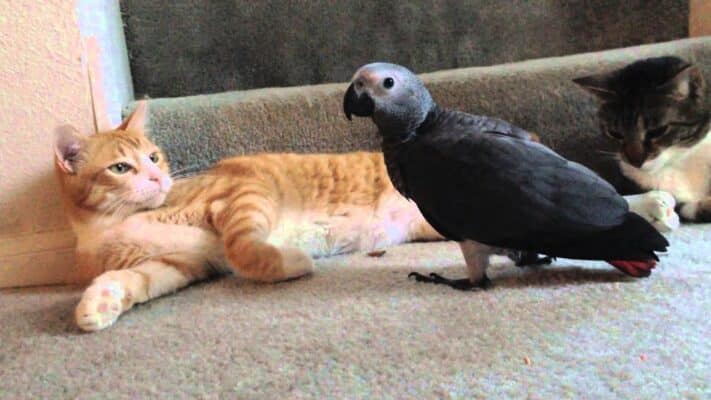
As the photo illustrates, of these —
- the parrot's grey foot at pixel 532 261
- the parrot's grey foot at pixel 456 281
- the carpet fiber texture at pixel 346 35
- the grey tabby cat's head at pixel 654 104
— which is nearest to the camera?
the parrot's grey foot at pixel 456 281

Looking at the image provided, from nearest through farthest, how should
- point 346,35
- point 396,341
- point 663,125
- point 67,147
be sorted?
1. point 396,341
2. point 67,147
3. point 663,125
4. point 346,35

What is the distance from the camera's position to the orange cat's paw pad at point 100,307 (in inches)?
42.3

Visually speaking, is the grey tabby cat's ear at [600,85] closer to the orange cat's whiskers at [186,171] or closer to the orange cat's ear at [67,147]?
the orange cat's whiskers at [186,171]

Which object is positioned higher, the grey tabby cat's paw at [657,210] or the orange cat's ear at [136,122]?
the orange cat's ear at [136,122]

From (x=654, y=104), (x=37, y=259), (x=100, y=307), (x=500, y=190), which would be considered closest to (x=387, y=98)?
(x=500, y=190)

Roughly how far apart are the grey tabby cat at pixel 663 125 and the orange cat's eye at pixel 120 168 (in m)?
1.14

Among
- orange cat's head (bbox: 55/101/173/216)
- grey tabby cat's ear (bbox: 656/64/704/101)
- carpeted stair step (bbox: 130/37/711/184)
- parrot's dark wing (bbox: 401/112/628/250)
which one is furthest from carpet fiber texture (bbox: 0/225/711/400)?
carpeted stair step (bbox: 130/37/711/184)

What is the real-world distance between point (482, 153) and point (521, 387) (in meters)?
0.39

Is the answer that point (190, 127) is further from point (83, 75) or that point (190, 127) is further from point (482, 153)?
point (482, 153)

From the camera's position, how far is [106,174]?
4.65 ft

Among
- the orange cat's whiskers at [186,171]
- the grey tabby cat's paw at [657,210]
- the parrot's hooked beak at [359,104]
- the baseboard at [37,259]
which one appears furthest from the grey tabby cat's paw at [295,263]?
the grey tabby cat's paw at [657,210]

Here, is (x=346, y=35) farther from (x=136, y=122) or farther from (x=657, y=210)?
(x=657, y=210)

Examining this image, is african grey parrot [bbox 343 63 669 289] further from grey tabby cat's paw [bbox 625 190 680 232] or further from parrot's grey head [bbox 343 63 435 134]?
grey tabby cat's paw [bbox 625 190 680 232]

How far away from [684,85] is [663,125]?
11 cm
